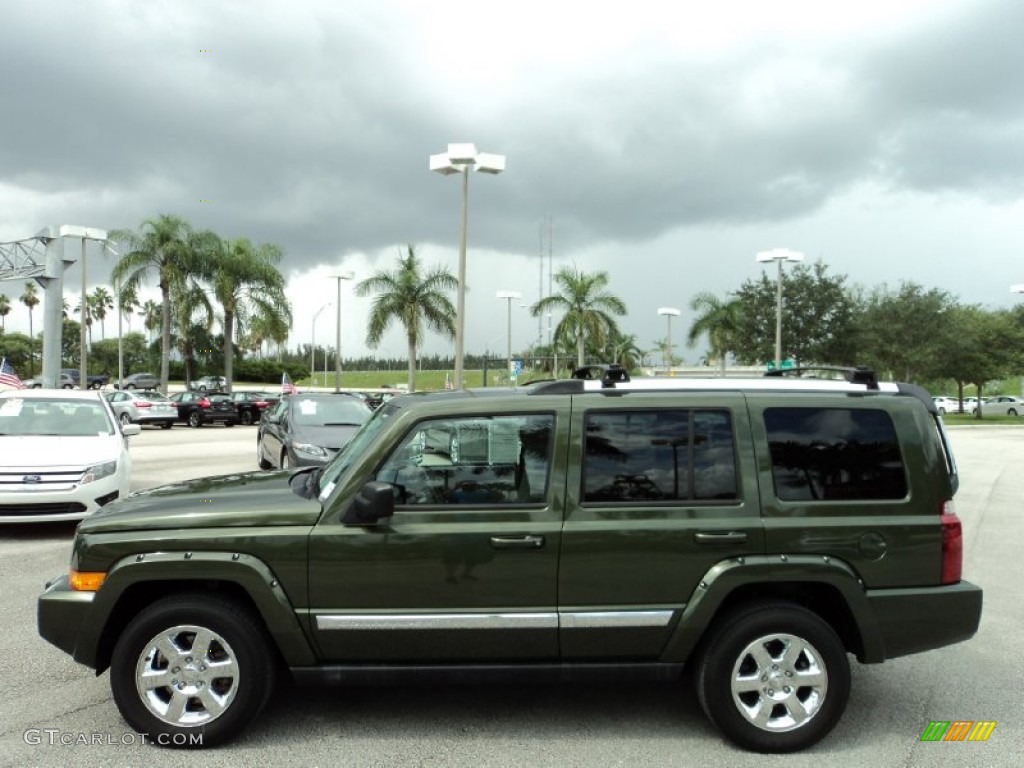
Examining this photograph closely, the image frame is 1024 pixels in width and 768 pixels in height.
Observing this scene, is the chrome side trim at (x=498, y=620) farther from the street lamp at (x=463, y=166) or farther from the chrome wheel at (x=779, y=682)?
the street lamp at (x=463, y=166)

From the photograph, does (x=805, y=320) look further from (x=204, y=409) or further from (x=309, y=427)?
(x=309, y=427)

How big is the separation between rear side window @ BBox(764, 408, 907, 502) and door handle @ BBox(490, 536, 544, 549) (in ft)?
3.88

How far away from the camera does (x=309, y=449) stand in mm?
11406

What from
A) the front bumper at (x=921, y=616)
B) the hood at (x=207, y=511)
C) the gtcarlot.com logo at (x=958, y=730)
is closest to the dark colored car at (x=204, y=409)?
the hood at (x=207, y=511)

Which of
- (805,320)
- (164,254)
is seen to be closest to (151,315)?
(164,254)

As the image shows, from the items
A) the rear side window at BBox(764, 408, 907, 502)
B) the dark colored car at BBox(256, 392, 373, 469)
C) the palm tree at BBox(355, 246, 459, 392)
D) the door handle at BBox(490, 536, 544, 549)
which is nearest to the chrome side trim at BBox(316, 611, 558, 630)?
the door handle at BBox(490, 536, 544, 549)

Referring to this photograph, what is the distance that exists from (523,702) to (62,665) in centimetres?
277

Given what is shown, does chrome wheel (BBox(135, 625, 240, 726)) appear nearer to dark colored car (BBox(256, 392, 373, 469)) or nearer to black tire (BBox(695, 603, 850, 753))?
black tire (BBox(695, 603, 850, 753))

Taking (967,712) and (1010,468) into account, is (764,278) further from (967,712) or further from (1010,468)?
(967,712)

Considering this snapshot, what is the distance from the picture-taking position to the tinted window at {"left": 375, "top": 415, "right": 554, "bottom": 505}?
386 centimetres

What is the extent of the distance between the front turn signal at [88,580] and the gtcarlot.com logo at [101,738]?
727 millimetres

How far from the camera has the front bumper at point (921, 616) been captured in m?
3.91

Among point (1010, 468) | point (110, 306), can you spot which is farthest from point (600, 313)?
point (110, 306)

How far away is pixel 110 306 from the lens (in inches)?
4419
